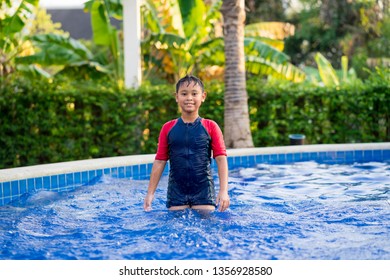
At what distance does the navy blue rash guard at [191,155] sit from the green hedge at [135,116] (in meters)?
7.15

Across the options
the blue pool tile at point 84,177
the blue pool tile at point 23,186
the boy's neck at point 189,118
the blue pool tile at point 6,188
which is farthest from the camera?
the blue pool tile at point 84,177

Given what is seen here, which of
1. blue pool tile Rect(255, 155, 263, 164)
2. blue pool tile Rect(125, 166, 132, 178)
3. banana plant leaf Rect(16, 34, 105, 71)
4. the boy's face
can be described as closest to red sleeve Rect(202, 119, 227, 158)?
the boy's face

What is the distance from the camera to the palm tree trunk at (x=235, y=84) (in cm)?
1275

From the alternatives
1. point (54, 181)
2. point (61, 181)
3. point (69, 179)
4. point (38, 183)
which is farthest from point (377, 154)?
point (38, 183)

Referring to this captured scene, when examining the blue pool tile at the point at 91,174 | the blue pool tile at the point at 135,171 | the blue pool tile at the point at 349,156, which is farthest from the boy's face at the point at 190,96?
the blue pool tile at the point at 349,156

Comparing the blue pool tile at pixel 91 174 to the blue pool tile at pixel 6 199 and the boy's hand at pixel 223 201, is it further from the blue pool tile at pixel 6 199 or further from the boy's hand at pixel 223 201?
the boy's hand at pixel 223 201

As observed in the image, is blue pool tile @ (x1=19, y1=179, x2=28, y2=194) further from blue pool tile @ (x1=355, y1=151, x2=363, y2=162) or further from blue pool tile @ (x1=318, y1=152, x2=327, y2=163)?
blue pool tile @ (x1=355, y1=151, x2=363, y2=162)

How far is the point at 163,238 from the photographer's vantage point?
593 cm

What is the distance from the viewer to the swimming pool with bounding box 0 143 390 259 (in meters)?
5.51

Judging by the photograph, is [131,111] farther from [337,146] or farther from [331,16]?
[331,16]

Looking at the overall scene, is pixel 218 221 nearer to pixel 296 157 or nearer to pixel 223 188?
pixel 223 188

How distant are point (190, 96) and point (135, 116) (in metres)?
7.70

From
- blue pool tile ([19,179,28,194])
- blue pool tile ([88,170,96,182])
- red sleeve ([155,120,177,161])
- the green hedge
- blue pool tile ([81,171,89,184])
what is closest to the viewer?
red sleeve ([155,120,177,161])

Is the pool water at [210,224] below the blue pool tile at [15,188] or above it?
below
